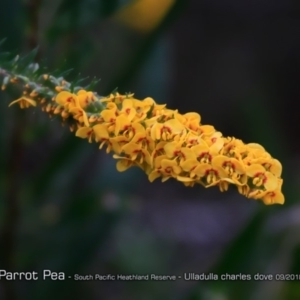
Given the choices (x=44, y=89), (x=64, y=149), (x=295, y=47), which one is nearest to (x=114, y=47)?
(x=64, y=149)

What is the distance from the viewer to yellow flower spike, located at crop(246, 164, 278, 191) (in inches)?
19.5

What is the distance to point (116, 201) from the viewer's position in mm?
1034

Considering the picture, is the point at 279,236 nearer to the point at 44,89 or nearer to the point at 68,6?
the point at 68,6

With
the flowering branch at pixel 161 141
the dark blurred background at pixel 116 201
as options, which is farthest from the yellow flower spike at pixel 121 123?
the dark blurred background at pixel 116 201

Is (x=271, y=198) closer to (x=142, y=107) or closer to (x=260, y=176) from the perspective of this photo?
(x=260, y=176)

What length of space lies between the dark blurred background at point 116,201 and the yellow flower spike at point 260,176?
21 cm

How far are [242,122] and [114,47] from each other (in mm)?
483

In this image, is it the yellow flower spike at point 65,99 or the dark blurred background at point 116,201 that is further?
the dark blurred background at point 116,201

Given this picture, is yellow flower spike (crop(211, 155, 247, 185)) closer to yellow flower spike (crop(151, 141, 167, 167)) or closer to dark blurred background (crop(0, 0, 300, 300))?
yellow flower spike (crop(151, 141, 167, 167))

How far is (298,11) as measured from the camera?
5.93 feet

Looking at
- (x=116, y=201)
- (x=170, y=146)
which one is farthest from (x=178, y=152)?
(x=116, y=201)

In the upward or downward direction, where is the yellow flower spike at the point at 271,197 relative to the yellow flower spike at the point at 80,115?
upward

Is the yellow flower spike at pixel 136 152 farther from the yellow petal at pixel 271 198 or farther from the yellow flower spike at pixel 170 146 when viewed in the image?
the yellow petal at pixel 271 198

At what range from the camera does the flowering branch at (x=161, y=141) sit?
0.50m
